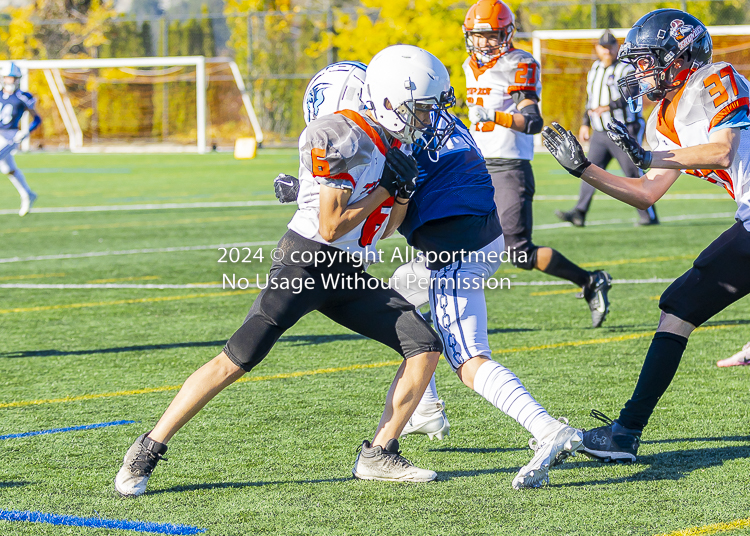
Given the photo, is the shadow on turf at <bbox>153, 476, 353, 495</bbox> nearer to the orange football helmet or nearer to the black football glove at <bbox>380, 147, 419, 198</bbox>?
the black football glove at <bbox>380, 147, 419, 198</bbox>

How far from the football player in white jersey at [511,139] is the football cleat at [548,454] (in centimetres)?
317

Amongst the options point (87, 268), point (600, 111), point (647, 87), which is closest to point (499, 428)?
point (647, 87)

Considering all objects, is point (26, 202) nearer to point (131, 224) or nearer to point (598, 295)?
point (131, 224)

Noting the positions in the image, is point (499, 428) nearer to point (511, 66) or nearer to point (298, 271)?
point (298, 271)

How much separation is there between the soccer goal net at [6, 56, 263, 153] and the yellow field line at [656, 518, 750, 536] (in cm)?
3245

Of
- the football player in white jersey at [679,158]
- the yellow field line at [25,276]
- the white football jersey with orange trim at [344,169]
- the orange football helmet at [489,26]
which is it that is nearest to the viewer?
the white football jersey with orange trim at [344,169]

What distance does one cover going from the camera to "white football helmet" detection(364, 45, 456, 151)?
142 inches

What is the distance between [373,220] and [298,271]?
1.08 feet

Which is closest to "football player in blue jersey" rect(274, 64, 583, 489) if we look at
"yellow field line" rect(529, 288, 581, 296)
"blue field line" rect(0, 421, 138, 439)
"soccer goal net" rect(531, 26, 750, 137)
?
"blue field line" rect(0, 421, 138, 439)

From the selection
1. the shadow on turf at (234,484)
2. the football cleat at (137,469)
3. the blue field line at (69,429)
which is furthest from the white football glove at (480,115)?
the football cleat at (137,469)

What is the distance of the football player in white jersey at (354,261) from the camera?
138 inches

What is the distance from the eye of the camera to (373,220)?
3736mm

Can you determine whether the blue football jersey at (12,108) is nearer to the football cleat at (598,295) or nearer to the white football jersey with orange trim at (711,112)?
the football cleat at (598,295)

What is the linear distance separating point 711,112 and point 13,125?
13.6 metres
